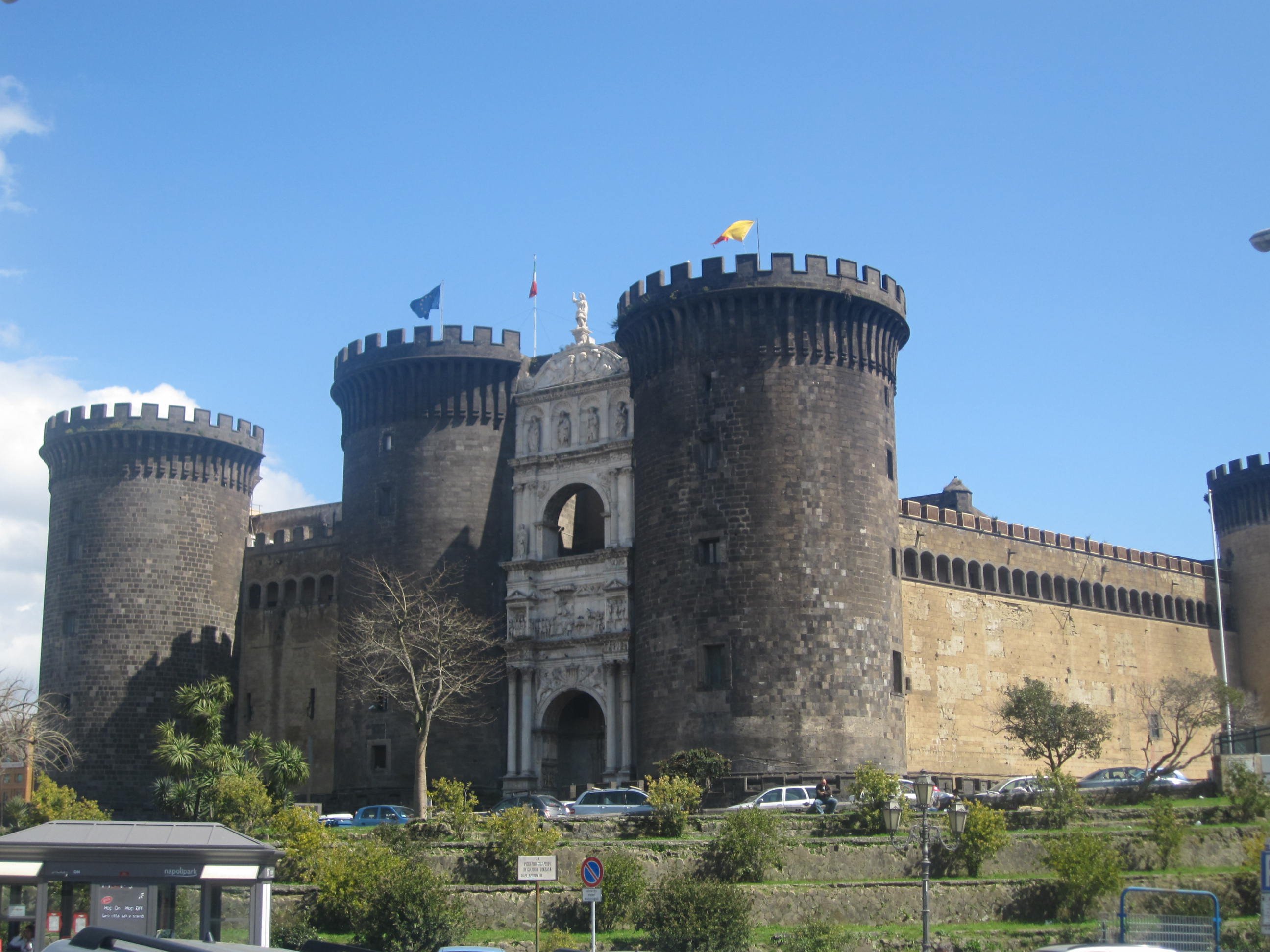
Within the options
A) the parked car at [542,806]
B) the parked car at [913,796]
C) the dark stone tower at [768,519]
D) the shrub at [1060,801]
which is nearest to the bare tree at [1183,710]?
the dark stone tower at [768,519]

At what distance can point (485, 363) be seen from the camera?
52844 millimetres

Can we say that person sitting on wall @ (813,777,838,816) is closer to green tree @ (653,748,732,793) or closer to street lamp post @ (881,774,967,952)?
green tree @ (653,748,732,793)

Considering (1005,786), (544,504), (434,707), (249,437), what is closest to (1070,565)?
(1005,786)

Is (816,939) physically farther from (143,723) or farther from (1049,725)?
(143,723)

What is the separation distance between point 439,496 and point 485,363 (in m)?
4.78

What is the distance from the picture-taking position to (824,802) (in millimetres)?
38281

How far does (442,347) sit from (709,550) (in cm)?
1303

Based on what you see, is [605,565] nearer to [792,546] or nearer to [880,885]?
[792,546]

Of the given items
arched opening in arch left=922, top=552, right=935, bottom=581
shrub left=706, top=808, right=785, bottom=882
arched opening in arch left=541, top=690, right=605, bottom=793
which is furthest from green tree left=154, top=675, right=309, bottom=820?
arched opening in arch left=922, top=552, right=935, bottom=581

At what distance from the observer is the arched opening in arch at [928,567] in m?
52.7

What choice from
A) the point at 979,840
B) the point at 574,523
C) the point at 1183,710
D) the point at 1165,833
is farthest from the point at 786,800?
the point at 1183,710

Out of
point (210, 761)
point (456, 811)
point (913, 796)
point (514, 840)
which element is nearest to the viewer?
point (514, 840)

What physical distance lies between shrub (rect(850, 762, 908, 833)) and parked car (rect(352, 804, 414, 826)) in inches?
451

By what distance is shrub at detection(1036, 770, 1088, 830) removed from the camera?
124 feet
